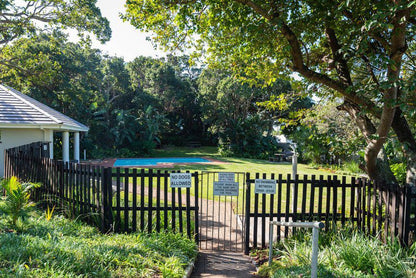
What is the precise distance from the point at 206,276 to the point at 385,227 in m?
3.47

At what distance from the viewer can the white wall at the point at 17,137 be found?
40.0 feet

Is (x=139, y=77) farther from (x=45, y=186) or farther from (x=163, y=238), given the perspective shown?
(x=163, y=238)

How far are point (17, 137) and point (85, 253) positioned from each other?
1051cm

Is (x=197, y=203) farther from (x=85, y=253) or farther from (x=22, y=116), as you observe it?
(x=22, y=116)

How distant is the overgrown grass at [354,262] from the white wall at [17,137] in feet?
38.0

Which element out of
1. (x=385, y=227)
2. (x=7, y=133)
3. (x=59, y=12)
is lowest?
(x=385, y=227)

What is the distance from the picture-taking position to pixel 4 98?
14.4m

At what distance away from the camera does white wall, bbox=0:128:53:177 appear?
1220cm

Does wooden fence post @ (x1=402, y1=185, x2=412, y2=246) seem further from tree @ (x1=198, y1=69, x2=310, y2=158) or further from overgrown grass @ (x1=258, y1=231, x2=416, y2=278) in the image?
tree @ (x1=198, y1=69, x2=310, y2=158)

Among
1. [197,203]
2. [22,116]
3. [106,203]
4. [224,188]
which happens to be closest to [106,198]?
[106,203]

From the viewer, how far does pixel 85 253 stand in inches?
167

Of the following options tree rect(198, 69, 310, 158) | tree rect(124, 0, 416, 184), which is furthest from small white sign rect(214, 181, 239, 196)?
tree rect(198, 69, 310, 158)

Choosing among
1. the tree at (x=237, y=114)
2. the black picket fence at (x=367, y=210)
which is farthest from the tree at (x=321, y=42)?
the tree at (x=237, y=114)

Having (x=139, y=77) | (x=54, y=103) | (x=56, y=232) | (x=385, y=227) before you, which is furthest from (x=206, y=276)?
(x=139, y=77)
